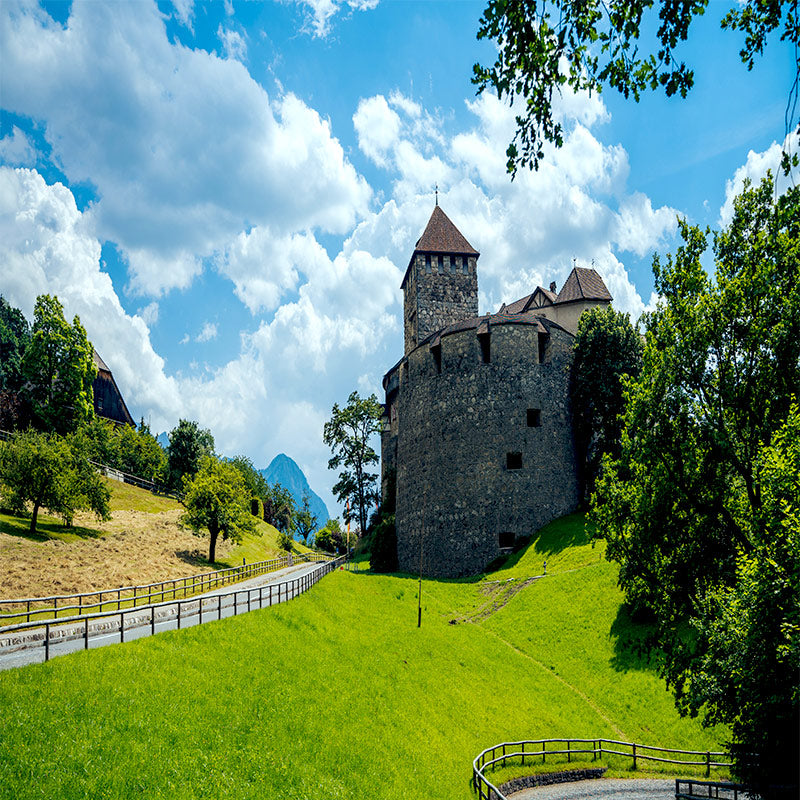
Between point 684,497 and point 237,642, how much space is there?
41.0 ft

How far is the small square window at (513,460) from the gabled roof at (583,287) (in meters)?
16.8

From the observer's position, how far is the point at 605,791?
17391 mm

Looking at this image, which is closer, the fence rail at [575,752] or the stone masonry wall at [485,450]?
the fence rail at [575,752]

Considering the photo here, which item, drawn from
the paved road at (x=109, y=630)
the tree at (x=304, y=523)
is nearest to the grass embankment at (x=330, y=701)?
the paved road at (x=109, y=630)

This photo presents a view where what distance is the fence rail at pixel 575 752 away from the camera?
58.2 feet

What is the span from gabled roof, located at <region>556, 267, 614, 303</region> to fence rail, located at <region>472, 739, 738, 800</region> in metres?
39.9

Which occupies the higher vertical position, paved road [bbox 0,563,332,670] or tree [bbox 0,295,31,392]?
tree [bbox 0,295,31,392]

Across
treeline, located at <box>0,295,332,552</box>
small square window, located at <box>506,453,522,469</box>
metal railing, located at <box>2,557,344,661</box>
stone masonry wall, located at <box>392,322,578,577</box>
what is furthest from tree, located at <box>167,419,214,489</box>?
metal railing, located at <box>2,557,344,661</box>

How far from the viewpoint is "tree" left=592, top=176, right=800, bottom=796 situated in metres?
13.9

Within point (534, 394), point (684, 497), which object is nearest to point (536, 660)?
point (684, 497)

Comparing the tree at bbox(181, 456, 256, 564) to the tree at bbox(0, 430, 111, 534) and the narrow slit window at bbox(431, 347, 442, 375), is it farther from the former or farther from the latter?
the narrow slit window at bbox(431, 347, 442, 375)

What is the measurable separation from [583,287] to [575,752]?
42.5m

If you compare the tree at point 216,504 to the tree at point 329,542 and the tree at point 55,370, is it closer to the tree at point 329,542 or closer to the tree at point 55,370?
the tree at point 55,370

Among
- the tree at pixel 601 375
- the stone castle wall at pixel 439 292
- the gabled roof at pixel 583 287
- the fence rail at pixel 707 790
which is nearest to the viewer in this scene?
the fence rail at pixel 707 790
